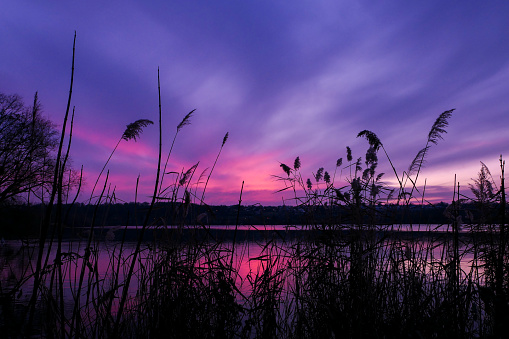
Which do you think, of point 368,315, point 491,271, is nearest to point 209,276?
point 368,315

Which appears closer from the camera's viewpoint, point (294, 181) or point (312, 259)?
point (312, 259)

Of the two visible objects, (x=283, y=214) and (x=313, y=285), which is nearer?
(x=313, y=285)

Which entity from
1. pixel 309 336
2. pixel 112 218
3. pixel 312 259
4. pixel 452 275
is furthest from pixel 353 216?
pixel 112 218

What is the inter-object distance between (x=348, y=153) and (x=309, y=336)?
3.20 metres

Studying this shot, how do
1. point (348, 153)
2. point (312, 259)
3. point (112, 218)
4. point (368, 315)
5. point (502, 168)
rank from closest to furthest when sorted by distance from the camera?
1. point (502, 168)
2. point (368, 315)
3. point (312, 259)
4. point (112, 218)
5. point (348, 153)

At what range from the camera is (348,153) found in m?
5.95

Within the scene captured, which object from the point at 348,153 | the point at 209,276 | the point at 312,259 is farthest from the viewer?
the point at 348,153

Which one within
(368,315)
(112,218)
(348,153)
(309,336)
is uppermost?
(348,153)

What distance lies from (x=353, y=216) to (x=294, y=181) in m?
1.38

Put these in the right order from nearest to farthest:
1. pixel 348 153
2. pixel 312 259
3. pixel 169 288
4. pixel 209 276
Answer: pixel 169 288
pixel 209 276
pixel 312 259
pixel 348 153

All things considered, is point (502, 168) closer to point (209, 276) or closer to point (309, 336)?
point (309, 336)

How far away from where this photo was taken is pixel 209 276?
393 centimetres

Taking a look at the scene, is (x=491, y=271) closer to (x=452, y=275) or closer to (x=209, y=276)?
(x=452, y=275)

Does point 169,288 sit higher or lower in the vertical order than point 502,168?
lower
